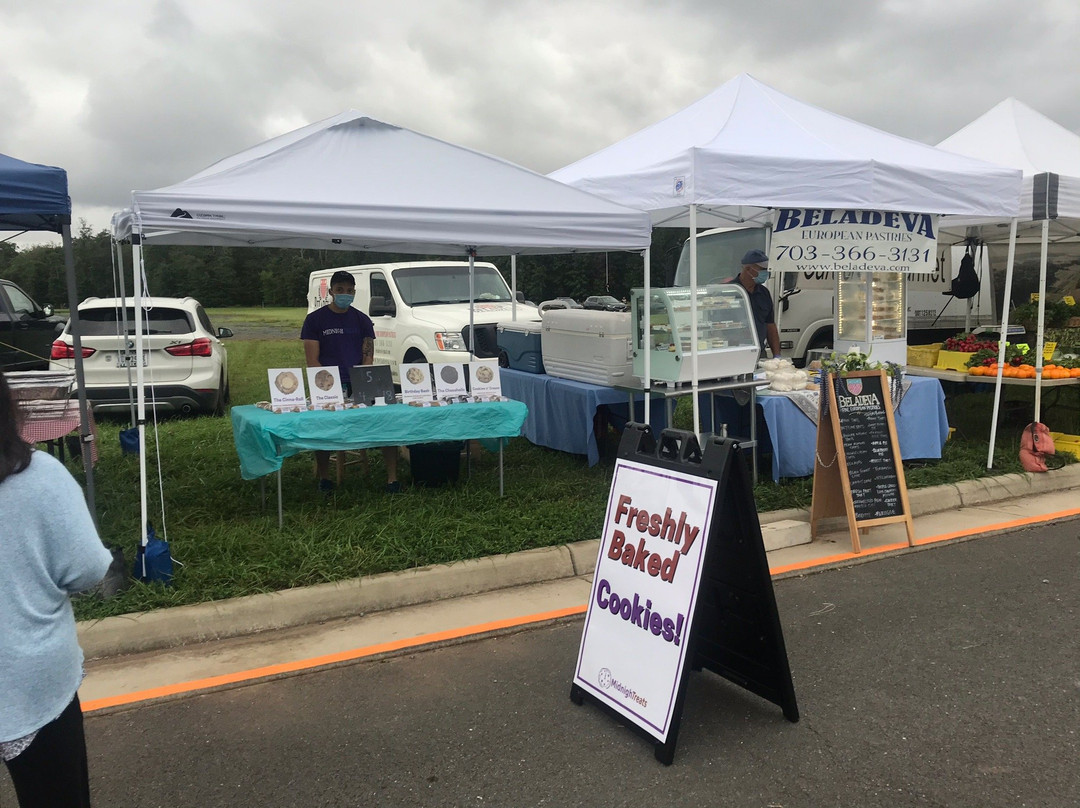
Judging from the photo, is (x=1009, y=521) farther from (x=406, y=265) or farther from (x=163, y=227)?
(x=406, y=265)

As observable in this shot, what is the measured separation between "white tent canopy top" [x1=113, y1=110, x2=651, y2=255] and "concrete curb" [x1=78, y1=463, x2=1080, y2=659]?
6.69 ft

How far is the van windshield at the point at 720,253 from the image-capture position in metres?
10.8

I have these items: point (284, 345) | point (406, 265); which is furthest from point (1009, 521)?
point (284, 345)

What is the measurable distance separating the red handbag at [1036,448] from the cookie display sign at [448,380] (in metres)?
4.93

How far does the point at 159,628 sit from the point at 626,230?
381 cm

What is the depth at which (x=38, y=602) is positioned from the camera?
1952 mm

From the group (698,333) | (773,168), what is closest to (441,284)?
(698,333)

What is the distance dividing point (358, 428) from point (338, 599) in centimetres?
137

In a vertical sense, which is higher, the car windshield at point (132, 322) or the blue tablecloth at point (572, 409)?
the car windshield at point (132, 322)

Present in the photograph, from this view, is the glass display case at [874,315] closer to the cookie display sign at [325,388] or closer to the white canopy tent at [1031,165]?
the white canopy tent at [1031,165]

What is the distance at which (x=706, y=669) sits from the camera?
146 inches

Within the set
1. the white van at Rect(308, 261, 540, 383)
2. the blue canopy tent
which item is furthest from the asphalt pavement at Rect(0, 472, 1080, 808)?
the white van at Rect(308, 261, 540, 383)

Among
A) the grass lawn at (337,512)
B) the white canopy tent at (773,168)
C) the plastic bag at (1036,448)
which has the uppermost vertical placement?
the white canopy tent at (773,168)

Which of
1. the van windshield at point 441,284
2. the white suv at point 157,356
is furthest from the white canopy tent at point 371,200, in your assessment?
the van windshield at point 441,284
